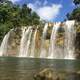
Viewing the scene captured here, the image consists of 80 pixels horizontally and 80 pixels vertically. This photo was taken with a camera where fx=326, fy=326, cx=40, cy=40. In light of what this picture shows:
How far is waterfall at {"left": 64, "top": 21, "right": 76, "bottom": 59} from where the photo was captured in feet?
226

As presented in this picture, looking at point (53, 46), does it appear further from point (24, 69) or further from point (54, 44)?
point (24, 69)

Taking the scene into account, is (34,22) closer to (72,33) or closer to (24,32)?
(24,32)

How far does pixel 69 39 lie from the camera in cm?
7025

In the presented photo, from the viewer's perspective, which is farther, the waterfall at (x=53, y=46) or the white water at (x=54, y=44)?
the waterfall at (x=53, y=46)

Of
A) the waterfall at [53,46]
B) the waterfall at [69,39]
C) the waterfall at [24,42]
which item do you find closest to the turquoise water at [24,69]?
the waterfall at [69,39]

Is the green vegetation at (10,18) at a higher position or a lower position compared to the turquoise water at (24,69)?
higher

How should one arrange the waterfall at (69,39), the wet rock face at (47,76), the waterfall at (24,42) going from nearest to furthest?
the wet rock face at (47,76), the waterfall at (69,39), the waterfall at (24,42)

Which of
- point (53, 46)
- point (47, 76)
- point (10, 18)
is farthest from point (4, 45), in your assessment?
point (47, 76)

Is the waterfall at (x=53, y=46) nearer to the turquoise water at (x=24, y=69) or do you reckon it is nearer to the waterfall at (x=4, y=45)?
the waterfall at (x=4, y=45)

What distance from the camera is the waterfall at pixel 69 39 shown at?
226 ft

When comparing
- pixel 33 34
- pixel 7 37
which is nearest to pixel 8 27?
pixel 7 37

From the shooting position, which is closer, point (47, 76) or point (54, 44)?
point (47, 76)

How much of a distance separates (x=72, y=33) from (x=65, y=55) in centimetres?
509

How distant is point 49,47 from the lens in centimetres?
7175
